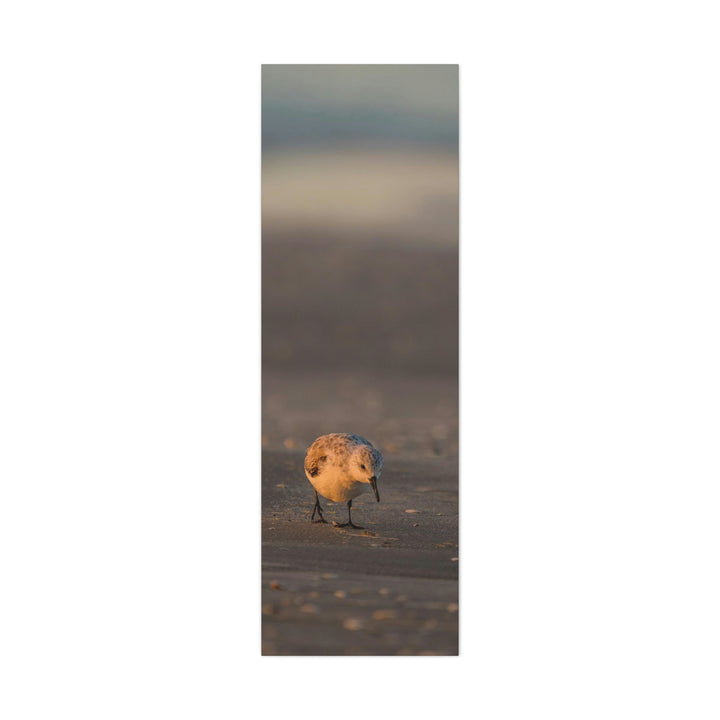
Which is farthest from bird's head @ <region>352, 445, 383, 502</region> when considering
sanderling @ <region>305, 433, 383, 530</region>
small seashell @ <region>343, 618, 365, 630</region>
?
small seashell @ <region>343, 618, 365, 630</region>

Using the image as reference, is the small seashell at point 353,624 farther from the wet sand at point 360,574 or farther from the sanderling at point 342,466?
the sanderling at point 342,466

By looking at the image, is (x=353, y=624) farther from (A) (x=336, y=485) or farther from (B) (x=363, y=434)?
(B) (x=363, y=434)

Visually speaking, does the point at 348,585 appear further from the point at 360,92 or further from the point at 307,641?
the point at 360,92

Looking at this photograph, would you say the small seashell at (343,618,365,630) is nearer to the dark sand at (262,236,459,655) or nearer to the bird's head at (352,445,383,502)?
the dark sand at (262,236,459,655)

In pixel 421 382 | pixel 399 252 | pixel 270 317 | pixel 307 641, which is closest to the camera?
pixel 307 641

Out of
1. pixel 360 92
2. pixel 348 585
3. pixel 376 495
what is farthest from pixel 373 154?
pixel 348 585

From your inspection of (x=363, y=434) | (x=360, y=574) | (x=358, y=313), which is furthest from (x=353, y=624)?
(x=363, y=434)
